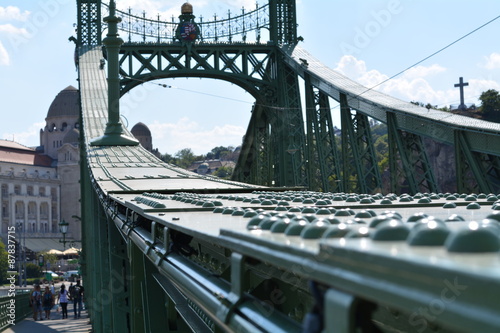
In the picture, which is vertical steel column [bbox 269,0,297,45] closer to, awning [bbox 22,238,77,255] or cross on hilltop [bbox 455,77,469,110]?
cross on hilltop [bbox 455,77,469,110]

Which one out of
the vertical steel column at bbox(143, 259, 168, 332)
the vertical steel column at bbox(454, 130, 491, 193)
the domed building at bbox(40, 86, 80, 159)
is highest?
the domed building at bbox(40, 86, 80, 159)

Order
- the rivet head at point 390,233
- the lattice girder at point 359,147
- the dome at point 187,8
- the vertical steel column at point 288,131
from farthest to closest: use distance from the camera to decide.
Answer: the dome at point 187,8 < the vertical steel column at point 288,131 < the lattice girder at point 359,147 < the rivet head at point 390,233

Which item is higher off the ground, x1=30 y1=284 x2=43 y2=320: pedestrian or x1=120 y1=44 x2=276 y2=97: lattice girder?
x1=120 y1=44 x2=276 y2=97: lattice girder

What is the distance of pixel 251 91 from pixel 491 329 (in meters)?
34.1

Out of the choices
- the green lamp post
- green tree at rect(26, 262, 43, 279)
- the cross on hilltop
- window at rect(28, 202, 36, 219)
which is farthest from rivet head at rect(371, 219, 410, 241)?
window at rect(28, 202, 36, 219)

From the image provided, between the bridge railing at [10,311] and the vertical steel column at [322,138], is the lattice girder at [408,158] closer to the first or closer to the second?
the vertical steel column at [322,138]

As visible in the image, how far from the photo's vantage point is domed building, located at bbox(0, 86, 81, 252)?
131m

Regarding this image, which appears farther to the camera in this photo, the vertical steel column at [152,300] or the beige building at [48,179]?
the beige building at [48,179]

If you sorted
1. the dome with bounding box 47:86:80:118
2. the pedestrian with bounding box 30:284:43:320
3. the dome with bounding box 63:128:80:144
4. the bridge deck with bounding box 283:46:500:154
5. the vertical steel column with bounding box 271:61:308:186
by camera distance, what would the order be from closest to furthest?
the bridge deck with bounding box 283:46:500:154 → the pedestrian with bounding box 30:284:43:320 → the vertical steel column with bounding box 271:61:308:186 → the dome with bounding box 63:128:80:144 → the dome with bounding box 47:86:80:118

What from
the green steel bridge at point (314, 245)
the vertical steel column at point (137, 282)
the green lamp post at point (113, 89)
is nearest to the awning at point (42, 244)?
the green lamp post at point (113, 89)

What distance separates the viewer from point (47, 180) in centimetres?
13875

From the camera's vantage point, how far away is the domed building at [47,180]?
13100cm

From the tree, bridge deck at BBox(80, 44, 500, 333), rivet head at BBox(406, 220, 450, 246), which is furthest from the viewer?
the tree

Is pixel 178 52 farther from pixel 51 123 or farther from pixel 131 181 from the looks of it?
pixel 51 123
